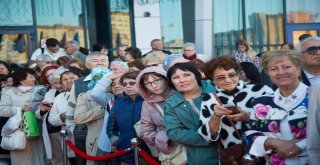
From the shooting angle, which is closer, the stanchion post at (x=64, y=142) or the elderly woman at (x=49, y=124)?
the stanchion post at (x=64, y=142)

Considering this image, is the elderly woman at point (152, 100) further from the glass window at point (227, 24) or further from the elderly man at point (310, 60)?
the glass window at point (227, 24)

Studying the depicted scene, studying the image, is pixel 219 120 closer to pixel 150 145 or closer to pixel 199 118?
pixel 199 118

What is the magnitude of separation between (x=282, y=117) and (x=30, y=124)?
16.3ft

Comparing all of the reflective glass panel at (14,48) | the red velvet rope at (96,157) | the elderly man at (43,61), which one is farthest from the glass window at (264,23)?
the red velvet rope at (96,157)

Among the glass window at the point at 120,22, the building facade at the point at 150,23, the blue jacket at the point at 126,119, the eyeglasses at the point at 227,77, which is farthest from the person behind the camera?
the glass window at the point at 120,22

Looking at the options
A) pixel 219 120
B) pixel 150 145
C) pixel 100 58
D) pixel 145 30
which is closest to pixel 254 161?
pixel 219 120

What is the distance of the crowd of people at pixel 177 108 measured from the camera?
3.81 m

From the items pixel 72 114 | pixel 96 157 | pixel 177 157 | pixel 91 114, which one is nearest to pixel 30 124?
pixel 72 114

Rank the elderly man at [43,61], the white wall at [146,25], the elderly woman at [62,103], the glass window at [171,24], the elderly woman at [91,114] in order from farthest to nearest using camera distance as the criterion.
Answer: the glass window at [171,24] < the white wall at [146,25] < the elderly man at [43,61] < the elderly woman at [62,103] < the elderly woman at [91,114]

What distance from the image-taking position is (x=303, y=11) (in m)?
18.3

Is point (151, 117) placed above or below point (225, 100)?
below

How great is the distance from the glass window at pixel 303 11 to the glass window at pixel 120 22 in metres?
6.00

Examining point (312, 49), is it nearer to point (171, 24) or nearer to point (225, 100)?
point (225, 100)

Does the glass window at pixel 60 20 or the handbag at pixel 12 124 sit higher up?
the glass window at pixel 60 20
